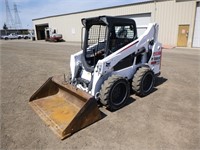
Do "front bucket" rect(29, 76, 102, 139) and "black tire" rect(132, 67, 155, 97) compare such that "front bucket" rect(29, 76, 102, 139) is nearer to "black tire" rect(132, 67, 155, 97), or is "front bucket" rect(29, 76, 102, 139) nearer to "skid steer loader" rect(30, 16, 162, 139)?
"skid steer loader" rect(30, 16, 162, 139)

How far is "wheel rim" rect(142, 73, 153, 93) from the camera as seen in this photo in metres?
4.77

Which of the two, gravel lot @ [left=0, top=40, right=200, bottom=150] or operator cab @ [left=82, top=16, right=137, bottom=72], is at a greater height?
operator cab @ [left=82, top=16, right=137, bottom=72]

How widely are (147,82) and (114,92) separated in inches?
54.3

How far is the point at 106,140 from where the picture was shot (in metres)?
3.01

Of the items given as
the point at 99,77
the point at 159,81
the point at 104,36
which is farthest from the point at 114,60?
the point at 159,81

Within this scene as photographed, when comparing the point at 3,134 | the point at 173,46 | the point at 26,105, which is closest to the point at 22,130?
the point at 3,134

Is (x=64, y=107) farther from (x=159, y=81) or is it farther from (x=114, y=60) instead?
(x=159, y=81)

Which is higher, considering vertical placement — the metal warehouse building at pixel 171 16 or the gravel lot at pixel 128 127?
the metal warehouse building at pixel 171 16

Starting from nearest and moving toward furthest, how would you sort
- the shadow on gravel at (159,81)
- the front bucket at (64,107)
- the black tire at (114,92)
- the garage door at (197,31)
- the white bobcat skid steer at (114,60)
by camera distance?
the front bucket at (64,107)
the black tire at (114,92)
the white bobcat skid steer at (114,60)
the shadow on gravel at (159,81)
the garage door at (197,31)

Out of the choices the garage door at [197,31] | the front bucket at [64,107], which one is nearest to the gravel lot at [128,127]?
the front bucket at [64,107]

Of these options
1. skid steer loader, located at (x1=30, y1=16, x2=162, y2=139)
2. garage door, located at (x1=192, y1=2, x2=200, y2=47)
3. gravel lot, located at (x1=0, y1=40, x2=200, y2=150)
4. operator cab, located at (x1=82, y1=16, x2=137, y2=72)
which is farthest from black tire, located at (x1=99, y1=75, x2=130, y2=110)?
garage door, located at (x1=192, y1=2, x2=200, y2=47)

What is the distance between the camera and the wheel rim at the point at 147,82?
4766 millimetres

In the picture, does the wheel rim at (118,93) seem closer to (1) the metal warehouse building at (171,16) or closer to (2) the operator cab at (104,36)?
(2) the operator cab at (104,36)

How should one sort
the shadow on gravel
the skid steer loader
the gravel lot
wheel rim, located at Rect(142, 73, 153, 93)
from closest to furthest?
1. the gravel lot
2. the skid steer loader
3. wheel rim, located at Rect(142, 73, 153, 93)
4. the shadow on gravel
